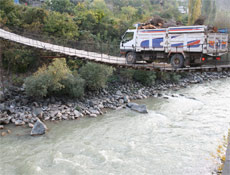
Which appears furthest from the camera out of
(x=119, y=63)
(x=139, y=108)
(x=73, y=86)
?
(x=73, y=86)

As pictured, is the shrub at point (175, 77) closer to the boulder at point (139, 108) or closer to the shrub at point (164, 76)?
the shrub at point (164, 76)

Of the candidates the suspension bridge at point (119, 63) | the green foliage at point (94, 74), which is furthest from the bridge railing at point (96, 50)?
Answer: the green foliage at point (94, 74)

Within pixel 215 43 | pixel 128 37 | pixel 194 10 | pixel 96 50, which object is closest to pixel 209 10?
pixel 194 10

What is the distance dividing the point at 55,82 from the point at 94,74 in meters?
3.17

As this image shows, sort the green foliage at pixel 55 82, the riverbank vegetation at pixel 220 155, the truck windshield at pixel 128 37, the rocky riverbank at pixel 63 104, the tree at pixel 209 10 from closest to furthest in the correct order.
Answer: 1. the riverbank vegetation at pixel 220 155
2. the truck windshield at pixel 128 37
3. the rocky riverbank at pixel 63 104
4. the green foliage at pixel 55 82
5. the tree at pixel 209 10

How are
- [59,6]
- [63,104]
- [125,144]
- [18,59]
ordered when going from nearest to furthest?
[125,144], [63,104], [18,59], [59,6]

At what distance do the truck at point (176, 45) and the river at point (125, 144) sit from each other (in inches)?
140

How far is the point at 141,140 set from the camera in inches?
418

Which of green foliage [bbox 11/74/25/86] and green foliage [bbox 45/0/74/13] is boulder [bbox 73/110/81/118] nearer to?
green foliage [bbox 11/74/25/86]

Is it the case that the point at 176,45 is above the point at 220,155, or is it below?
above

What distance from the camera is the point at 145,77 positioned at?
20.1m

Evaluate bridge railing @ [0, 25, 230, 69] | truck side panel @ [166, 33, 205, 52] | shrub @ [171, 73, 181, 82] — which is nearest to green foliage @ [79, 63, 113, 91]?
bridge railing @ [0, 25, 230, 69]

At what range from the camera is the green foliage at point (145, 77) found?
1991 centimetres

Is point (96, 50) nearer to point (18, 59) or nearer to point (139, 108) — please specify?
point (139, 108)
